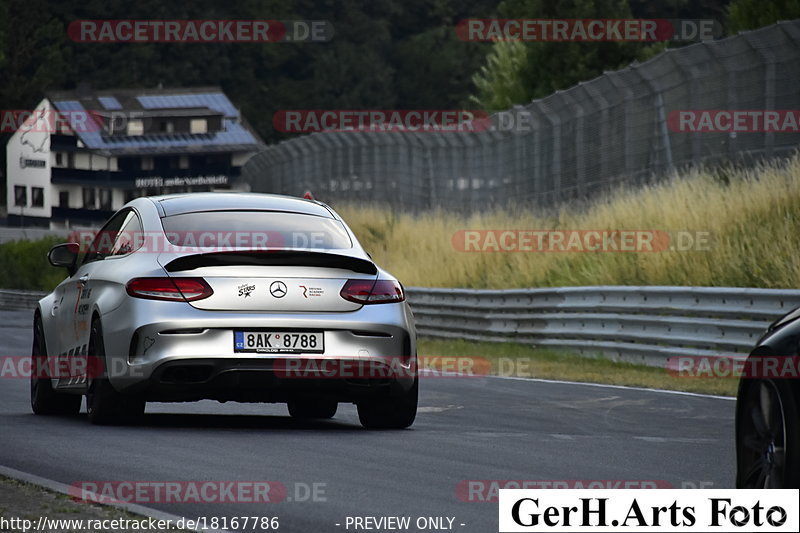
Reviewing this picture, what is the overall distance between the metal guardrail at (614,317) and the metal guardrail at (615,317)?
0.01 metres

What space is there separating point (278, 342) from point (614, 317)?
35.0 ft

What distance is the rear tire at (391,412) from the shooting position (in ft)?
36.6

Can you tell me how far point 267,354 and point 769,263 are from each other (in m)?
11.4

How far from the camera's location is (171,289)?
10.6 m

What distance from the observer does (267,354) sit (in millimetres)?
10469

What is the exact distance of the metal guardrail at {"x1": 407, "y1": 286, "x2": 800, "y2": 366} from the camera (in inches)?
694

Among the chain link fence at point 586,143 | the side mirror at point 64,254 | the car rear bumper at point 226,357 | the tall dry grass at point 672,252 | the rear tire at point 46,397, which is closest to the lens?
the car rear bumper at point 226,357

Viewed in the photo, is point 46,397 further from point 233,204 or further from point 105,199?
point 105,199

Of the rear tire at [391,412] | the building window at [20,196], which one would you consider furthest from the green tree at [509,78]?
the building window at [20,196]

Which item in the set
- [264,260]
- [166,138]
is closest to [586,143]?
[264,260]

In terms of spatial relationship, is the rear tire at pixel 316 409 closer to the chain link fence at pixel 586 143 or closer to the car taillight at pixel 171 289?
the car taillight at pixel 171 289

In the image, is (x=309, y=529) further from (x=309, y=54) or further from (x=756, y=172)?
(x=309, y=54)

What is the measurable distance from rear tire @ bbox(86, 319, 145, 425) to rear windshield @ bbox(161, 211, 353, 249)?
0.83 meters

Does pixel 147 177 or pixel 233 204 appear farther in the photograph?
pixel 147 177
